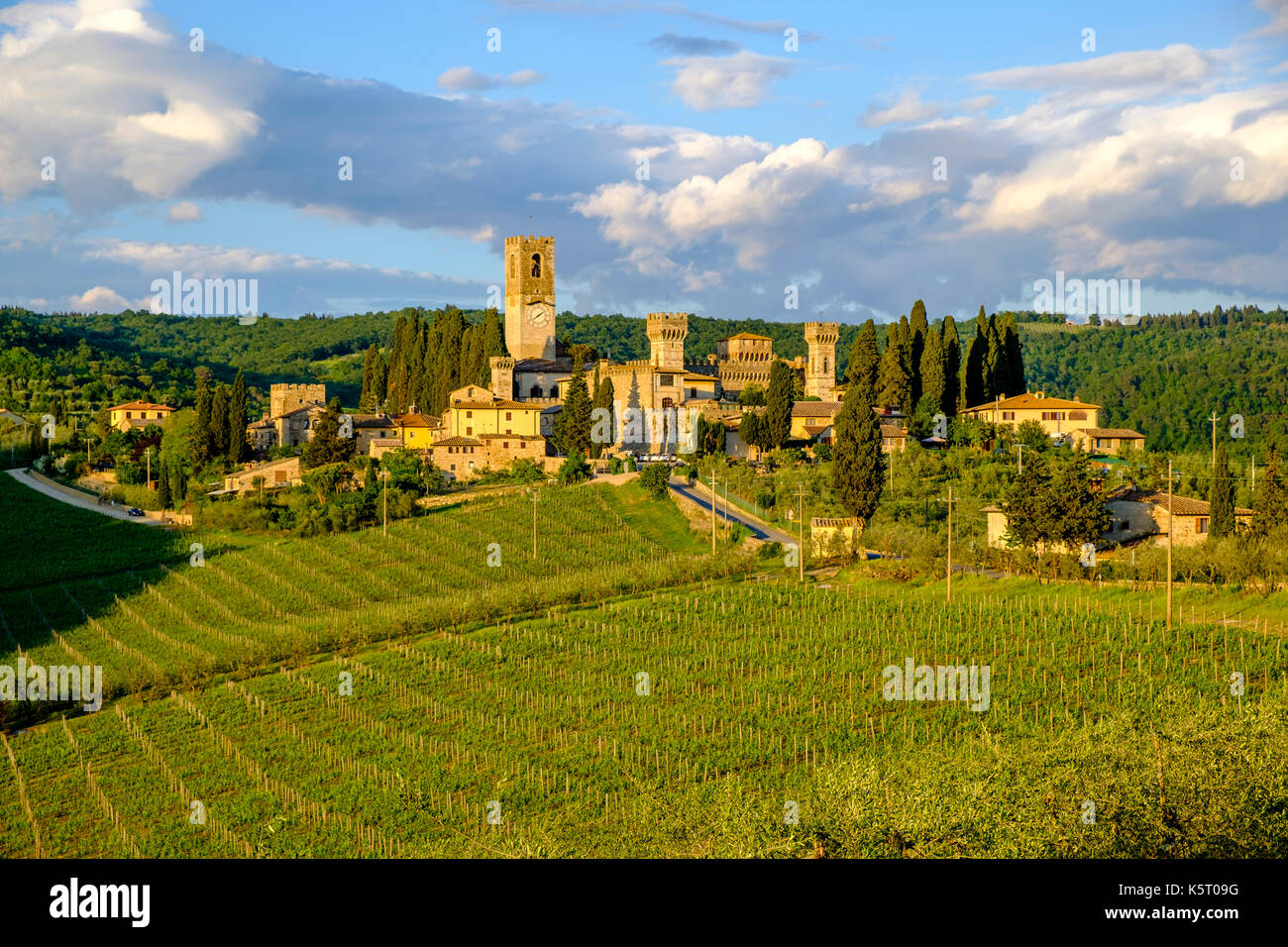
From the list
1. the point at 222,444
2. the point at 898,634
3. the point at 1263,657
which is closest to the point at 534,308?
the point at 222,444

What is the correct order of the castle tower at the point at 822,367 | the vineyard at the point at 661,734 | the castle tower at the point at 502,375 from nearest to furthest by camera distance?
the vineyard at the point at 661,734, the castle tower at the point at 502,375, the castle tower at the point at 822,367

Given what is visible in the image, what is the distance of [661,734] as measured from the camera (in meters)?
32.5

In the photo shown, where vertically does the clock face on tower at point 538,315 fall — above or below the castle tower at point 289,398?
A: above

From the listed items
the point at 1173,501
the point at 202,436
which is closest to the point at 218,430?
the point at 202,436

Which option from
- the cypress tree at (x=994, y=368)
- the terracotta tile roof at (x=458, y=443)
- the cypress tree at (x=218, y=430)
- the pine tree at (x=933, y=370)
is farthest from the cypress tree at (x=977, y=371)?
the cypress tree at (x=218, y=430)

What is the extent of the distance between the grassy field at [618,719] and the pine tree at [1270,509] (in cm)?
960

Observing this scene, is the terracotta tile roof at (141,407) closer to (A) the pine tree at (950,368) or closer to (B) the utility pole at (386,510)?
(B) the utility pole at (386,510)

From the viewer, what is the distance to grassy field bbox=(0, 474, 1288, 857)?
71.5ft

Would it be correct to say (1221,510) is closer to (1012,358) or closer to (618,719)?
(1012,358)

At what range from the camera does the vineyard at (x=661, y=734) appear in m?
21.4

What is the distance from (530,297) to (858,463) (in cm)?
3770

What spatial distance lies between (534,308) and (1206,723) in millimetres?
63273
